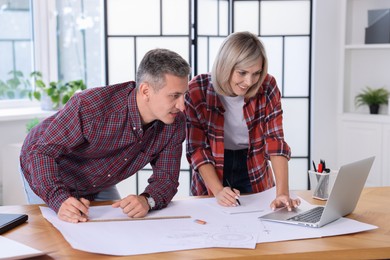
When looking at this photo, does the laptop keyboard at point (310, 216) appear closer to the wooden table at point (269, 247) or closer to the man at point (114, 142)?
the wooden table at point (269, 247)

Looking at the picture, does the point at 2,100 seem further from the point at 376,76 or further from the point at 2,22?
the point at 376,76

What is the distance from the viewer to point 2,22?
4.50 metres

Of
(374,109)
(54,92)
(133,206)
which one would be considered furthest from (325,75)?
(133,206)

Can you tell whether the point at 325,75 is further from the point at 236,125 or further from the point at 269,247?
the point at 269,247

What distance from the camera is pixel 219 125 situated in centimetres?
246

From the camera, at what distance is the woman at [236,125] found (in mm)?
2287

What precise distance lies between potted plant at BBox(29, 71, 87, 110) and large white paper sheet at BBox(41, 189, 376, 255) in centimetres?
246

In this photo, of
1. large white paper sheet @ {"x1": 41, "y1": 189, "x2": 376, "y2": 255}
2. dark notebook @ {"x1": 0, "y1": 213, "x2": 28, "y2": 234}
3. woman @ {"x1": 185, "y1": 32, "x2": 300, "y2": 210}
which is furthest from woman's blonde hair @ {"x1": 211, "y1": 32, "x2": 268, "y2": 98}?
dark notebook @ {"x1": 0, "y1": 213, "x2": 28, "y2": 234}

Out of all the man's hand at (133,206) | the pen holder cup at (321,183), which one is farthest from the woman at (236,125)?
the man's hand at (133,206)

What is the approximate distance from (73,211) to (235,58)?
86 centimetres

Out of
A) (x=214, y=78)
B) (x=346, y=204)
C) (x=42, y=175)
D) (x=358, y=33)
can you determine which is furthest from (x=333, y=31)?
(x=42, y=175)

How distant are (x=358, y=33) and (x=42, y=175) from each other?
332 centimetres

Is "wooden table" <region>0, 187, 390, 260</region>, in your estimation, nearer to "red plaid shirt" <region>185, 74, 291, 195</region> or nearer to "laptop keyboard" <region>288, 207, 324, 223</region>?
"laptop keyboard" <region>288, 207, 324, 223</region>

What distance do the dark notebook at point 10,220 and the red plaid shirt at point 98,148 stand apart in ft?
0.38
